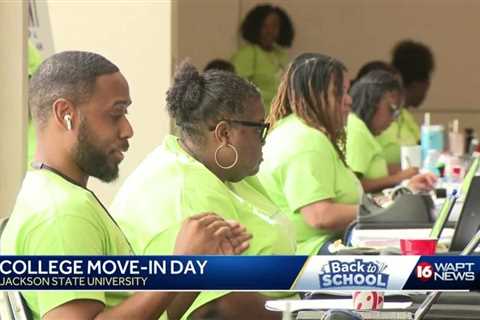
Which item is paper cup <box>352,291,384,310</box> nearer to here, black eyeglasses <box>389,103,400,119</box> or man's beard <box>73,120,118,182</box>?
man's beard <box>73,120,118,182</box>

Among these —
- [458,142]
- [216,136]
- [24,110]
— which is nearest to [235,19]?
[458,142]

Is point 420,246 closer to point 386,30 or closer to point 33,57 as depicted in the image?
point 33,57

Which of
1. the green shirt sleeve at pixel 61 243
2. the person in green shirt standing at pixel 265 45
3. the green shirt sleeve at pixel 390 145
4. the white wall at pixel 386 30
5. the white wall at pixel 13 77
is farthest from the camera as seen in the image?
the white wall at pixel 386 30

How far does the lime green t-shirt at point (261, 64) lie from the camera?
1067cm

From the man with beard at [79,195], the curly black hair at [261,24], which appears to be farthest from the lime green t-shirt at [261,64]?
the man with beard at [79,195]

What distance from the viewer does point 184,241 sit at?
2.55 meters

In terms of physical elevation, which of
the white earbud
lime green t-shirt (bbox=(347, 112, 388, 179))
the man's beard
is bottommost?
lime green t-shirt (bbox=(347, 112, 388, 179))

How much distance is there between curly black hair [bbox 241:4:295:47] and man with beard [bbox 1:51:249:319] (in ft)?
28.8

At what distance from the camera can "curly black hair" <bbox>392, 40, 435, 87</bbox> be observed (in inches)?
426

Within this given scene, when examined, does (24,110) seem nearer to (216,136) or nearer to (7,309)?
(216,136)

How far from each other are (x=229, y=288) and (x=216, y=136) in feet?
3.20

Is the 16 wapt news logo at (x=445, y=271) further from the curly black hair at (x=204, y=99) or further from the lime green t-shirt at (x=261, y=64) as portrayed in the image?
the lime green t-shirt at (x=261, y=64)

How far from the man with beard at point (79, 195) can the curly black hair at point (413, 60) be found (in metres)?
7.96

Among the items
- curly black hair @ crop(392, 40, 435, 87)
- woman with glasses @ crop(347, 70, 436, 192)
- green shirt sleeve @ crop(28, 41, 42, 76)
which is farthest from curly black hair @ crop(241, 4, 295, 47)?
green shirt sleeve @ crop(28, 41, 42, 76)
